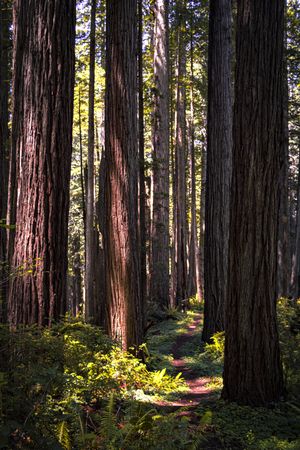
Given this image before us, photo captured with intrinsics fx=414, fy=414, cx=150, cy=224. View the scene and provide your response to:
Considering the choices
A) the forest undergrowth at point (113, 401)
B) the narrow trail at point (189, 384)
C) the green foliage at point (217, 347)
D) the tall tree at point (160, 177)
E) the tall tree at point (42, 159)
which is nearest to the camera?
the forest undergrowth at point (113, 401)

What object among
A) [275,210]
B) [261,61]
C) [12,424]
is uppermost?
[261,61]

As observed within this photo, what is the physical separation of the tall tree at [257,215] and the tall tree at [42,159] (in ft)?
7.64

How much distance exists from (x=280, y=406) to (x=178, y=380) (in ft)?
6.96

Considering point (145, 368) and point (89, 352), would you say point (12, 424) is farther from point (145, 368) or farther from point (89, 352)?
point (145, 368)

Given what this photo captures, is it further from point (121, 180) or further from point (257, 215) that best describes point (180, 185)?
point (257, 215)

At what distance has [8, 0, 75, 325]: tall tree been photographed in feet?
17.6

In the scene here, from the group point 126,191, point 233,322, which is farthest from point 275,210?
point 126,191

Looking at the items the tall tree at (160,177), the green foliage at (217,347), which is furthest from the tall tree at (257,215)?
the tall tree at (160,177)

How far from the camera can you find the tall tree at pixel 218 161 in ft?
31.1

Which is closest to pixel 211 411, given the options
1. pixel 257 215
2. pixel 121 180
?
pixel 257 215

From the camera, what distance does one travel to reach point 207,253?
9648mm

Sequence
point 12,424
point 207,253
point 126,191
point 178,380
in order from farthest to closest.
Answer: point 207,253 → point 126,191 → point 178,380 → point 12,424

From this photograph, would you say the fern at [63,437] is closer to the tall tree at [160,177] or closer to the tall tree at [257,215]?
the tall tree at [257,215]

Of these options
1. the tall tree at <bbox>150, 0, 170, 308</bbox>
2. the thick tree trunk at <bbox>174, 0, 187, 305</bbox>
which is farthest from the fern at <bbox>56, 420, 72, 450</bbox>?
the thick tree trunk at <bbox>174, 0, 187, 305</bbox>
